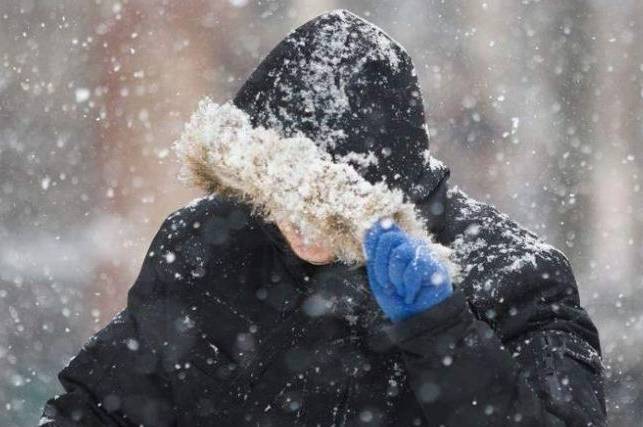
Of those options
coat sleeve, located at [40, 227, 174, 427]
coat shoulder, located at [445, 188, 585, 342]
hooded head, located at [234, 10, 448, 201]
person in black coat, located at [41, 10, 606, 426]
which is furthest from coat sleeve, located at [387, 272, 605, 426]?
coat sleeve, located at [40, 227, 174, 427]

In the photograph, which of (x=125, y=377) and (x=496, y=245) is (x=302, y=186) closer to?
(x=496, y=245)

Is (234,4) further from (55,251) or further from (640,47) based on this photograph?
(640,47)

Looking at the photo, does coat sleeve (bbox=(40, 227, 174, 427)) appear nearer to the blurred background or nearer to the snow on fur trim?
the snow on fur trim

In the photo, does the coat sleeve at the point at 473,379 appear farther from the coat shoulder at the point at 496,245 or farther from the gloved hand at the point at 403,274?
the coat shoulder at the point at 496,245

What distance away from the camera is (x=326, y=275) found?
2.24m

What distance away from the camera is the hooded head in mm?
2047

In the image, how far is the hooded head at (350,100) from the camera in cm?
205

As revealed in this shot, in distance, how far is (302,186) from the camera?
6.46 feet

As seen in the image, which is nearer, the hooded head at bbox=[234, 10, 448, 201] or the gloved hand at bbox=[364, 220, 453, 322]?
the gloved hand at bbox=[364, 220, 453, 322]

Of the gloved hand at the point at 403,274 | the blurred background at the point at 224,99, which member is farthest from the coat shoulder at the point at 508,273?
the blurred background at the point at 224,99

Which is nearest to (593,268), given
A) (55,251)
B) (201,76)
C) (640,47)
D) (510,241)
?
(640,47)

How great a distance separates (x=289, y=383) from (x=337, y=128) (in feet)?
1.95

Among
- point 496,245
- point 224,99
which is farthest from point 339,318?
point 224,99

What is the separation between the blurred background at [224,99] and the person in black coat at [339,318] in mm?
5026
